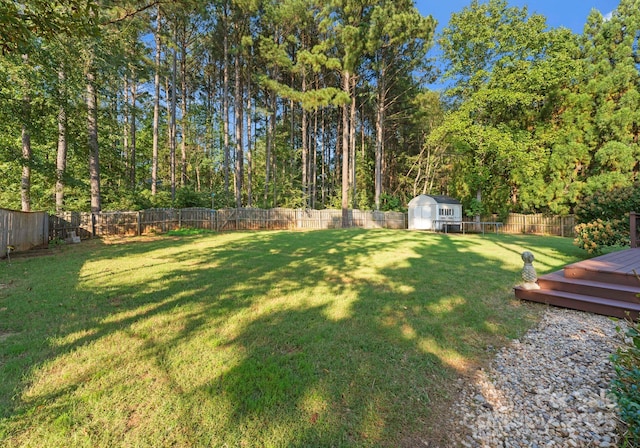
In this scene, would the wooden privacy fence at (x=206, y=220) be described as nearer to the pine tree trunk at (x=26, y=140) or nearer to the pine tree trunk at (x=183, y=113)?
the pine tree trunk at (x=26, y=140)

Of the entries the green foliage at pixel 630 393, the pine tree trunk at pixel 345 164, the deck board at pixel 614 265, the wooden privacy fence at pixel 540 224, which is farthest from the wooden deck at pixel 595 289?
the wooden privacy fence at pixel 540 224

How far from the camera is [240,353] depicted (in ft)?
8.41

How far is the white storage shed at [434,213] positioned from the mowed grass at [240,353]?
14227 mm

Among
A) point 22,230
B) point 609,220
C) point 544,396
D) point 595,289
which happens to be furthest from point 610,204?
point 22,230

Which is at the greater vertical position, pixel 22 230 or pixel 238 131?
pixel 238 131

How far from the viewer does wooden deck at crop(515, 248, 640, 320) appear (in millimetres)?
3533

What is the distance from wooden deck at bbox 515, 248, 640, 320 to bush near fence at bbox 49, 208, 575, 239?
13.8 metres

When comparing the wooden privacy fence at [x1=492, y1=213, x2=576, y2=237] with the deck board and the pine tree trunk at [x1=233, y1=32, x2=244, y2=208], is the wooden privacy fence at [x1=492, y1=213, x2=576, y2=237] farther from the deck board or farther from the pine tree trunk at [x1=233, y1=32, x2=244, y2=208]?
the pine tree trunk at [x1=233, y1=32, x2=244, y2=208]

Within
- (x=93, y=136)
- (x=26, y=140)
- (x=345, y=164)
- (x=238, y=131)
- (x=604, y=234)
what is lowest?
(x=604, y=234)

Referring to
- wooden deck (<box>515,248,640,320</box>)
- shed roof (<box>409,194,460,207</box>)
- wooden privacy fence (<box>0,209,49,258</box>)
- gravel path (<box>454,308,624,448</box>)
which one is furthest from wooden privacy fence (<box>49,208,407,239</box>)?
wooden deck (<box>515,248,640,320</box>)

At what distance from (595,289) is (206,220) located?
15392mm

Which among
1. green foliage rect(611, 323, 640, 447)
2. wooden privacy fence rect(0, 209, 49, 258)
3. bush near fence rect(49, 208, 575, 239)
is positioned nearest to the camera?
green foliage rect(611, 323, 640, 447)

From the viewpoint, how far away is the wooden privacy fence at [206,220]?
10.6 meters

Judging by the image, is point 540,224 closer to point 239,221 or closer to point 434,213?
point 434,213
